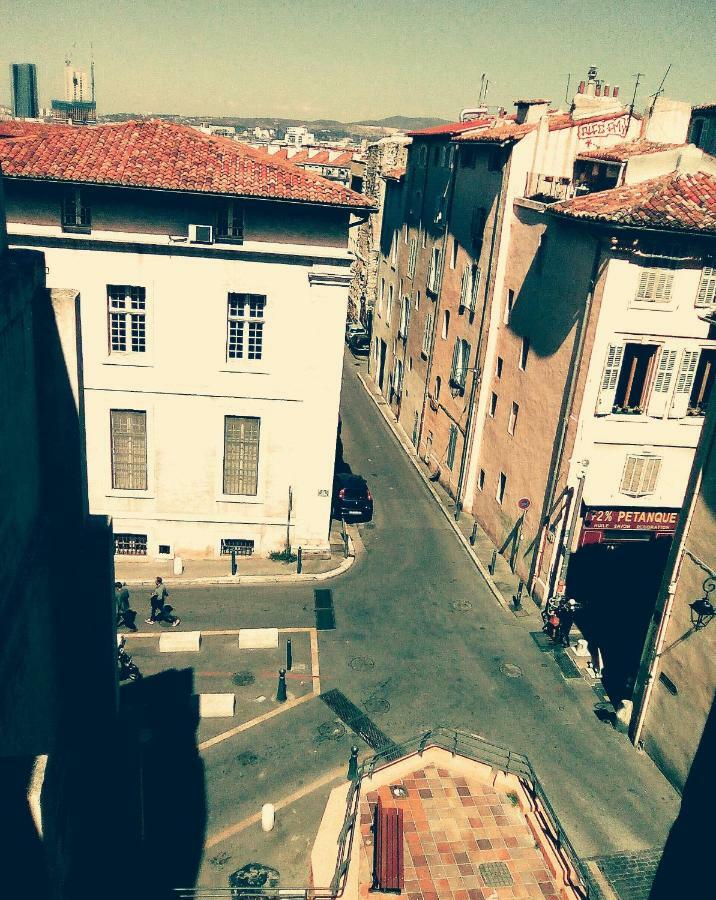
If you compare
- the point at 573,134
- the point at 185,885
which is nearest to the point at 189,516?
the point at 185,885

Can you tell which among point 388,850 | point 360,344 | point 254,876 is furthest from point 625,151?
point 360,344

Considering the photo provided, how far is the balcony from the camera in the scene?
29098mm

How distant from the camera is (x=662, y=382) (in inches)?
1021

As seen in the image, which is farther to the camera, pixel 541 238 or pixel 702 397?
pixel 541 238

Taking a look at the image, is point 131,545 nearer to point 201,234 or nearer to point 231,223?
point 201,234

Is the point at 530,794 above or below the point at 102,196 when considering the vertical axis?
below

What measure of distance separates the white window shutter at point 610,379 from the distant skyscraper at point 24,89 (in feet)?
592

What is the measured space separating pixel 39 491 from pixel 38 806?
7.16 m

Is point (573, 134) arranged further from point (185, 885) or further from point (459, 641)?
point (185, 885)

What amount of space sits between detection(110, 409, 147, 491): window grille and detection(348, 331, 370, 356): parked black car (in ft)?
131

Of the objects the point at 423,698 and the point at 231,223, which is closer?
the point at 423,698

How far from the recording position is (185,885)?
16766 millimetres

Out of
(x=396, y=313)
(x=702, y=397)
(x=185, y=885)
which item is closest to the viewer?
(x=185, y=885)

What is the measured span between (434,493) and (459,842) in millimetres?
26678
